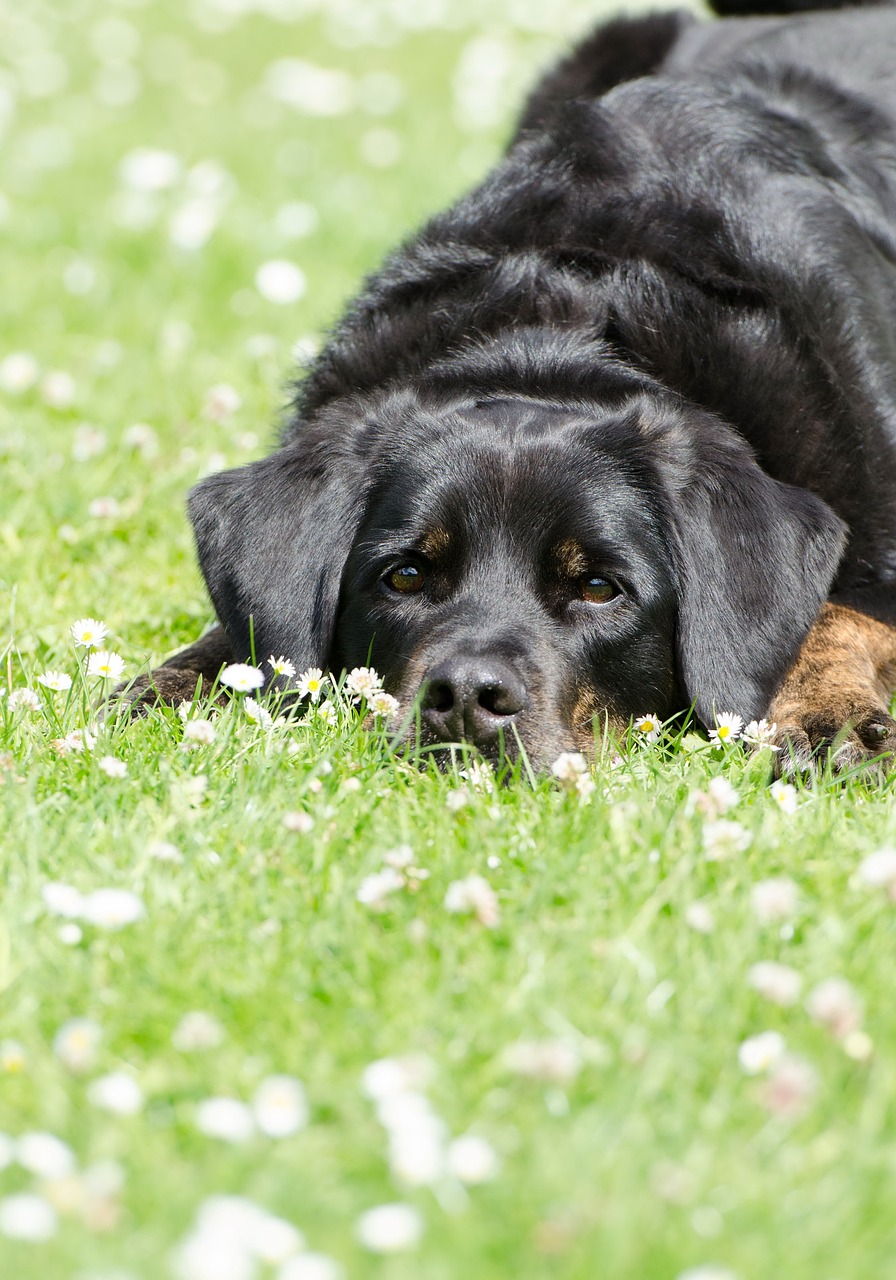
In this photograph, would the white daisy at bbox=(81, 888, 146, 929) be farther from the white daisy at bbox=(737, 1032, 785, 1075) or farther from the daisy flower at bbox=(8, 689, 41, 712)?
the daisy flower at bbox=(8, 689, 41, 712)

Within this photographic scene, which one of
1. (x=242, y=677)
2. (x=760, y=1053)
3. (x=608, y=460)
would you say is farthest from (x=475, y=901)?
(x=608, y=460)

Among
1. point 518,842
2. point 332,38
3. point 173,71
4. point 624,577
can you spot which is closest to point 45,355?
point 624,577

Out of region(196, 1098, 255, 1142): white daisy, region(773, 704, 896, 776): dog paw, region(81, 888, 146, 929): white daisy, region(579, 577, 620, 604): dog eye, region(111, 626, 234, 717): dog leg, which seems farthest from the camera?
region(111, 626, 234, 717): dog leg

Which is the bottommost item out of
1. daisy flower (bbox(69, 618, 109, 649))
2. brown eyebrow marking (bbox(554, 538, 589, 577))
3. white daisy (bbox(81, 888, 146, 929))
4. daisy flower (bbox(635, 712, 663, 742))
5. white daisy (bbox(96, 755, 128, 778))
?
daisy flower (bbox(635, 712, 663, 742))

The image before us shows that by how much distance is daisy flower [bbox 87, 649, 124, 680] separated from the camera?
136 inches

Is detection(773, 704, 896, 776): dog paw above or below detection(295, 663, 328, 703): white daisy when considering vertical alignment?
below

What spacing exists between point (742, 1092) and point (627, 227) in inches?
107

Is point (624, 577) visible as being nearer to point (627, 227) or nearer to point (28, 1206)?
point (627, 227)

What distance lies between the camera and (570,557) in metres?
3.51

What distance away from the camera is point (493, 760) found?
3.26 metres

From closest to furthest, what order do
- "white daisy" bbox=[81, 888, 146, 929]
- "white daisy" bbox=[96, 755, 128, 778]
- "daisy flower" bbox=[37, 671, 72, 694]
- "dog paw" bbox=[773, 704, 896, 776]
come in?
"white daisy" bbox=[81, 888, 146, 929]
"white daisy" bbox=[96, 755, 128, 778]
"dog paw" bbox=[773, 704, 896, 776]
"daisy flower" bbox=[37, 671, 72, 694]

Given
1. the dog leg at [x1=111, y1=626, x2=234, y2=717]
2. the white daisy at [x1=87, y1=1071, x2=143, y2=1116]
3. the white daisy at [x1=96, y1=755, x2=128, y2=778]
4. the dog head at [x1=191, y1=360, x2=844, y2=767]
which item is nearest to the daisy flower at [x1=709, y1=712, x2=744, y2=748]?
the dog head at [x1=191, y1=360, x2=844, y2=767]

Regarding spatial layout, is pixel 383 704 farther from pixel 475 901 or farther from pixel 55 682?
pixel 475 901

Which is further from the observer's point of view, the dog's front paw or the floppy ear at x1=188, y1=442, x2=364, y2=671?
the floppy ear at x1=188, y1=442, x2=364, y2=671
